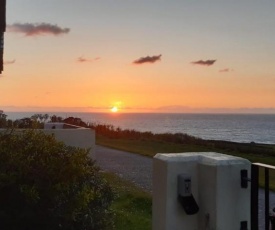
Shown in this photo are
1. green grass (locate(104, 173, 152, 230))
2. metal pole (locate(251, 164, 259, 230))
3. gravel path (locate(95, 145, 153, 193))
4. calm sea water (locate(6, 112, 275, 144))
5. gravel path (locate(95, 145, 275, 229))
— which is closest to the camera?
metal pole (locate(251, 164, 259, 230))

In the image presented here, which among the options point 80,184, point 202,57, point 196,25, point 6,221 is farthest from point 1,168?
point 202,57

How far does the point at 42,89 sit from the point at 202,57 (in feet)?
24.8

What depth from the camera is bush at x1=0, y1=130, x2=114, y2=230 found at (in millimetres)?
3984

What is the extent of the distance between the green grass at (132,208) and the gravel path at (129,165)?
0.65m

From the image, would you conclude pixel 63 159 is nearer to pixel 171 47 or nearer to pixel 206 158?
pixel 206 158

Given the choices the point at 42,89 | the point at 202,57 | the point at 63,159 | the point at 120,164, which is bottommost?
the point at 120,164

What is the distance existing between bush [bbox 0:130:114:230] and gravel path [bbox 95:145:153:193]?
7422 millimetres

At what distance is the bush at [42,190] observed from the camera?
3.98 metres

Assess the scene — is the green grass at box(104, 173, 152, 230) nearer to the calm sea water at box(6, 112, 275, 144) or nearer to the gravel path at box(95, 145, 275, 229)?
the gravel path at box(95, 145, 275, 229)

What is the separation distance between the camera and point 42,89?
2316 centimetres

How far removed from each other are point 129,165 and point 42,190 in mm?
13015

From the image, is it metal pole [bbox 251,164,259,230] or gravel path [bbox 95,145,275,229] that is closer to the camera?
metal pole [bbox 251,164,259,230]

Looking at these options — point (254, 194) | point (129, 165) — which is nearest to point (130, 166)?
point (129, 165)

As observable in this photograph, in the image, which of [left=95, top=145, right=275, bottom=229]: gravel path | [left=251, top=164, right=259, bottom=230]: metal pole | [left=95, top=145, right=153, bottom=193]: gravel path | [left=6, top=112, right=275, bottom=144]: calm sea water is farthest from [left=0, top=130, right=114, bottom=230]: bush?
[left=6, top=112, right=275, bottom=144]: calm sea water
